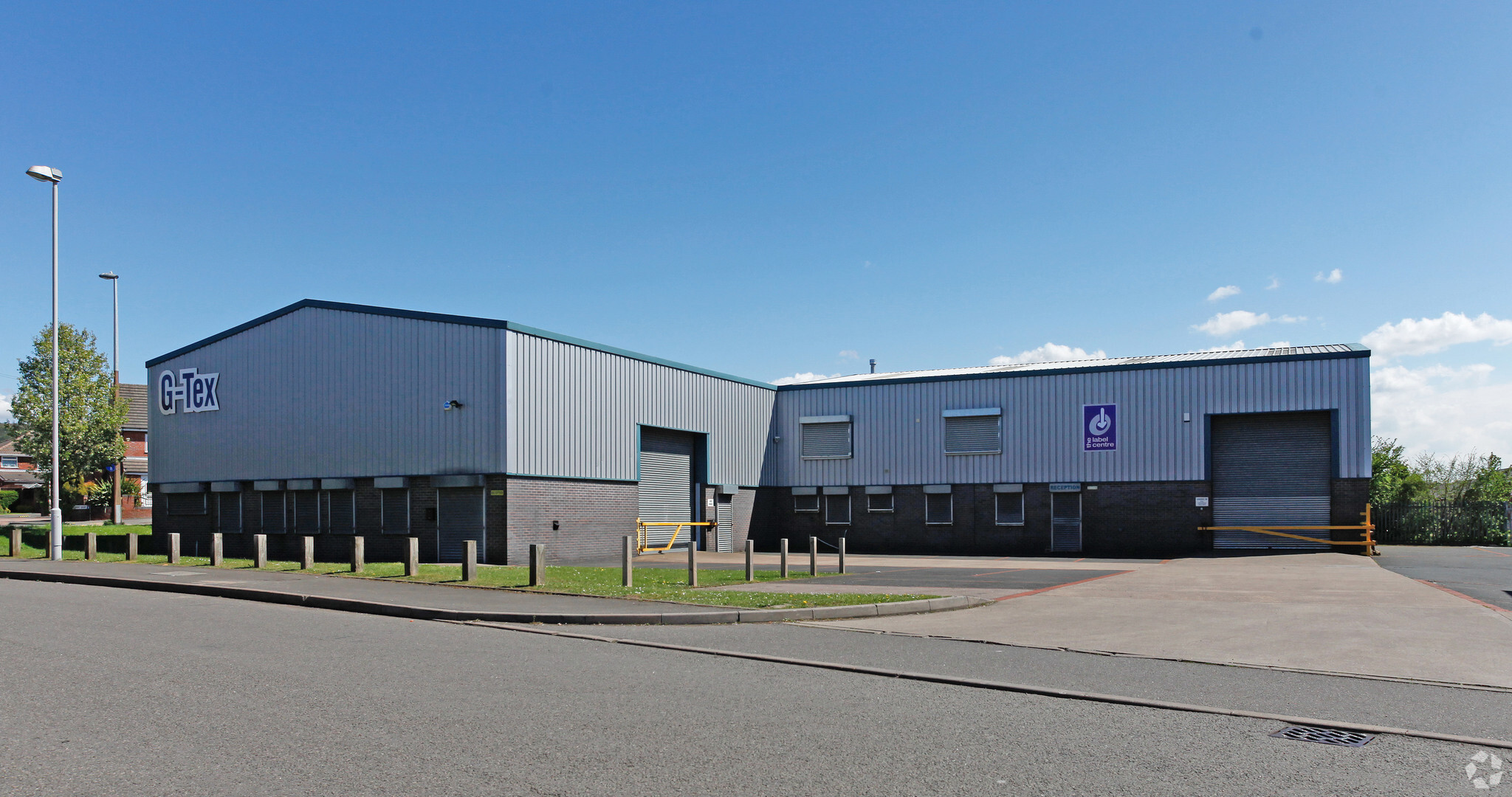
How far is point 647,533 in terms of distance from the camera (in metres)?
30.3

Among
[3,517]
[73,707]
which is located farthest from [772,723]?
[3,517]

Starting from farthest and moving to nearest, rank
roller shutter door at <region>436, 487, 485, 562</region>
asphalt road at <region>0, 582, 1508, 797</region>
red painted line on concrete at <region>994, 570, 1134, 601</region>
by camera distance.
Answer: roller shutter door at <region>436, 487, 485, 562</region>, red painted line on concrete at <region>994, 570, 1134, 601</region>, asphalt road at <region>0, 582, 1508, 797</region>

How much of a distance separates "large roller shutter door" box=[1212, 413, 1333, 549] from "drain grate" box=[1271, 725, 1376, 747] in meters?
24.9

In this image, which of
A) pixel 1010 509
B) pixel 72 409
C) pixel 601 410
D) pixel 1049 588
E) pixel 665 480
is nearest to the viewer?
pixel 1049 588

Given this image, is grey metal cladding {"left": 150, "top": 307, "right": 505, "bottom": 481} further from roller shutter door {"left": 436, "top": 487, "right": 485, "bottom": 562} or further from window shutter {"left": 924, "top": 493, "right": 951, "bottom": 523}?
window shutter {"left": 924, "top": 493, "right": 951, "bottom": 523}

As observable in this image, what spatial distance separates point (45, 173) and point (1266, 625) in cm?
2709

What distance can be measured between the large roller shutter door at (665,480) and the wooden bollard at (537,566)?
1271cm

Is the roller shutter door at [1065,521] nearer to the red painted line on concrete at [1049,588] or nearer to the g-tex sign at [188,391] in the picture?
the red painted line on concrete at [1049,588]

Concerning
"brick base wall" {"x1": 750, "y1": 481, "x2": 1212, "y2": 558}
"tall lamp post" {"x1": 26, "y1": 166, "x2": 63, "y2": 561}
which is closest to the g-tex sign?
"tall lamp post" {"x1": 26, "y1": 166, "x2": 63, "y2": 561}

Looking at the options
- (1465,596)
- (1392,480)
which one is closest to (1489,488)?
(1392,480)

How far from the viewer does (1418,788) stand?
5504mm

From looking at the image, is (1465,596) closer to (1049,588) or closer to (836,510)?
(1049,588)

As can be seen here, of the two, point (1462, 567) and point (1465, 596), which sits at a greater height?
point (1465, 596)

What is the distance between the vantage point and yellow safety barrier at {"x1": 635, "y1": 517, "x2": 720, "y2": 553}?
2947cm
